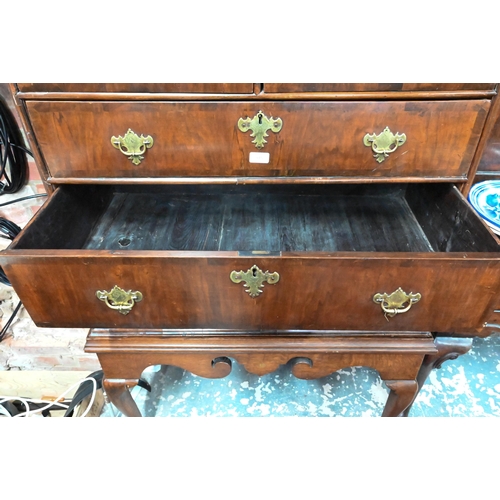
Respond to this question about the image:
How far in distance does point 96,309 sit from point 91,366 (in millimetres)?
626

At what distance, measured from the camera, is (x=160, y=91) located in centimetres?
63

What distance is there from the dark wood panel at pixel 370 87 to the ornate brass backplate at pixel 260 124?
0.15 ft

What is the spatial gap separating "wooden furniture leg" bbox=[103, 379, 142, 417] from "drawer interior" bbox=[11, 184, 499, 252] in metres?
0.28

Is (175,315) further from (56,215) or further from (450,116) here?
(450,116)

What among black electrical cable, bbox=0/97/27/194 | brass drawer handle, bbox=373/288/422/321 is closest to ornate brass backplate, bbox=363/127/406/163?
brass drawer handle, bbox=373/288/422/321

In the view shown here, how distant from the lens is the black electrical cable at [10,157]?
927 mm

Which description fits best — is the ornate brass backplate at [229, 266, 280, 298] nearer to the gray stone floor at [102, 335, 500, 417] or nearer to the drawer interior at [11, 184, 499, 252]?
the drawer interior at [11, 184, 499, 252]

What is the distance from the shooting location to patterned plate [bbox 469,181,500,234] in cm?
81

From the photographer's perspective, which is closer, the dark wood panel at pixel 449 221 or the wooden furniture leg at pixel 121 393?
the dark wood panel at pixel 449 221

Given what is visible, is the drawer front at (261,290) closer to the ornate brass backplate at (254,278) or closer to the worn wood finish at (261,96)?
the ornate brass backplate at (254,278)

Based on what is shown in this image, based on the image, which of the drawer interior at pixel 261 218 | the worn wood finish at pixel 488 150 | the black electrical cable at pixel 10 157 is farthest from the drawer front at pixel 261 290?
the black electrical cable at pixel 10 157

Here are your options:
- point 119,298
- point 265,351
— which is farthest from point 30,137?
point 265,351

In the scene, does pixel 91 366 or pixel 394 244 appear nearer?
pixel 394 244
